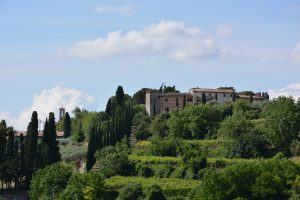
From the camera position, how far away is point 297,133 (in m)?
66.2

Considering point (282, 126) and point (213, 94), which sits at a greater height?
point (213, 94)

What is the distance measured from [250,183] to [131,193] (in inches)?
363

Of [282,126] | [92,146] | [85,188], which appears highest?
[282,126]

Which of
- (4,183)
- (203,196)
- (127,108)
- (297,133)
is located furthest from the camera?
(127,108)

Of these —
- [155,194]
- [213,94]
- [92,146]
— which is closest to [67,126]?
[213,94]

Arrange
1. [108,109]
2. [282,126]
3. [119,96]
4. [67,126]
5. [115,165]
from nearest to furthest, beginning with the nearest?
[282,126] → [115,165] → [108,109] → [119,96] → [67,126]

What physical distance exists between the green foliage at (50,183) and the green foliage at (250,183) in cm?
1393

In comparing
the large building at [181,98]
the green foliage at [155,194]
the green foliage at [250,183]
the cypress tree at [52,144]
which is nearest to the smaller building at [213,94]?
the large building at [181,98]

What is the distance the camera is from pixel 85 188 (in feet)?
191

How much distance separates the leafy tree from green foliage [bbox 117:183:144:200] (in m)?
13.5

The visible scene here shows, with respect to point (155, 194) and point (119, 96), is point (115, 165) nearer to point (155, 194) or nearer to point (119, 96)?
point (155, 194)

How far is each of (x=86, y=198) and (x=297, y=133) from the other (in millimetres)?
19423

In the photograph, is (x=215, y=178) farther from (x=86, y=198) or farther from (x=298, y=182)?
(x=86, y=198)

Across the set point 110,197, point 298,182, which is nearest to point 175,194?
point 110,197
